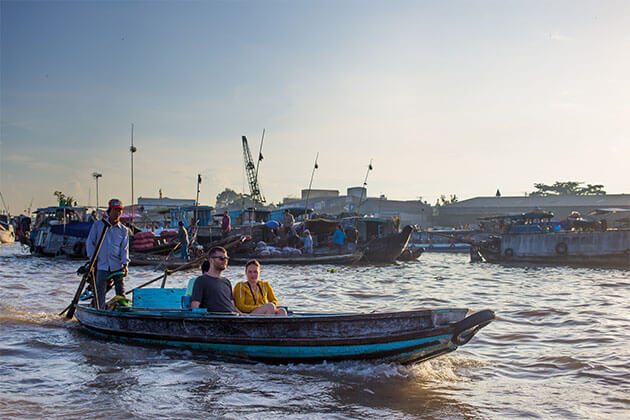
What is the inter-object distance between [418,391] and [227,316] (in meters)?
2.23

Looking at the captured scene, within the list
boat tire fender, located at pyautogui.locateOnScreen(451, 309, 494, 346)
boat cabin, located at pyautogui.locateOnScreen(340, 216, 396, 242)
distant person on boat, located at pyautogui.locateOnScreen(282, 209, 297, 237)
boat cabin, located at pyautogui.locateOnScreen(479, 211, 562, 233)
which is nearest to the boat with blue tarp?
distant person on boat, located at pyautogui.locateOnScreen(282, 209, 297, 237)

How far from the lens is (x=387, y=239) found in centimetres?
2625

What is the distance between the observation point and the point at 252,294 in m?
6.18

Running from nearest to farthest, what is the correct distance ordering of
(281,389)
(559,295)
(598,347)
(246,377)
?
(281,389), (246,377), (598,347), (559,295)

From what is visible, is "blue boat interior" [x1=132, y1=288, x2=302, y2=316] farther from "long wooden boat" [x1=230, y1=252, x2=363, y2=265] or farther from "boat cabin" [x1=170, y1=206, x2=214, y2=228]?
"boat cabin" [x1=170, y1=206, x2=214, y2=228]

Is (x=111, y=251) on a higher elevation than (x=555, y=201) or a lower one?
lower

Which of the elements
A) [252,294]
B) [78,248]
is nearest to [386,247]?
[78,248]

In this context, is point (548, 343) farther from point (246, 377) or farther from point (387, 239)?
point (387, 239)

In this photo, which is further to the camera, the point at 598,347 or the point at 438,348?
the point at 598,347

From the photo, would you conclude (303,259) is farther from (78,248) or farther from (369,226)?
(78,248)

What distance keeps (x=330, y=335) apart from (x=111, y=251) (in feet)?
12.6

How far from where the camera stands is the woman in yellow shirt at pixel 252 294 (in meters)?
5.98

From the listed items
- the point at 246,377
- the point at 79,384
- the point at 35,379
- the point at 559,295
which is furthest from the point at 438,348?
the point at 559,295

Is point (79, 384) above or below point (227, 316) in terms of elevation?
below
